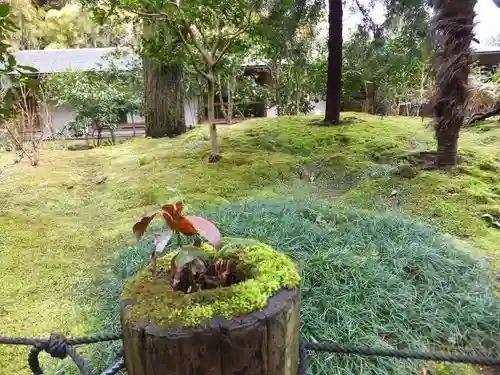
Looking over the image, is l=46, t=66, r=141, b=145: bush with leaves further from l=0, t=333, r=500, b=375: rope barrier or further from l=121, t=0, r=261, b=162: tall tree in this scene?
l=0, t=333, r=500, b=375: rope barrier

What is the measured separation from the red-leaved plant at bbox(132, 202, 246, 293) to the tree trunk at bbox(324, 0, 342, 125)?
476cm

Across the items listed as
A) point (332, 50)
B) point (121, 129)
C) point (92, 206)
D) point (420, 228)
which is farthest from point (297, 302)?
point (121, 129)

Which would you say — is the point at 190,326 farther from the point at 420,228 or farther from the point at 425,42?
the point at 425,42

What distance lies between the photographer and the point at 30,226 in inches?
118

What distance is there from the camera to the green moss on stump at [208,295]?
83 centimetres

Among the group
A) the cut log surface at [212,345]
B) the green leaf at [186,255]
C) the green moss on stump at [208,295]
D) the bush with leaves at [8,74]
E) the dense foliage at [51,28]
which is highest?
the dense foliage at [51,28]

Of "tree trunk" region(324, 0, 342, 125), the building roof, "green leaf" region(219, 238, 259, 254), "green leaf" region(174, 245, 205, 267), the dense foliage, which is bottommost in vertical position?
"green leaf" region(219, 238, 259, 254)

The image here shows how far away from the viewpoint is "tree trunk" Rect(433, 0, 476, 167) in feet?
10.6

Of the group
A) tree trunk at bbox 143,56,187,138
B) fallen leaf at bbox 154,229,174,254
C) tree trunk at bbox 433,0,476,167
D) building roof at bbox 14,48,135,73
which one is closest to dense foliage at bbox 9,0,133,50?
building roof at bbox 14,48,135,73

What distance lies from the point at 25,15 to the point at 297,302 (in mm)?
18087

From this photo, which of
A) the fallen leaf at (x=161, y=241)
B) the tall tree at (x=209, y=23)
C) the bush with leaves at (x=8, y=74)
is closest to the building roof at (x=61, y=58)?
the tall tree at (x=209, y=23)

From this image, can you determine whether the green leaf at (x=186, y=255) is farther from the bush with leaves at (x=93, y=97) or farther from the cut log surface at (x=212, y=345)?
the bush with leaves at (x=93, y=97)

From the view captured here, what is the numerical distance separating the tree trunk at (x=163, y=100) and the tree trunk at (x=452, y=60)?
3745mm

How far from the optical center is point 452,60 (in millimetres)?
3266
